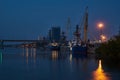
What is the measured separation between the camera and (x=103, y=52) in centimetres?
8181

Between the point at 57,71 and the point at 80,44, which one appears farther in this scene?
the point at 80,44

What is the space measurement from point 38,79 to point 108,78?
7682 millimetres

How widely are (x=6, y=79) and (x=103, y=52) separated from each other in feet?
148

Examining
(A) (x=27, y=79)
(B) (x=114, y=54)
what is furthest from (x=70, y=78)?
(B) (x=114, y=54)

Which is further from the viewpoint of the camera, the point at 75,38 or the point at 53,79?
the point at 75,38

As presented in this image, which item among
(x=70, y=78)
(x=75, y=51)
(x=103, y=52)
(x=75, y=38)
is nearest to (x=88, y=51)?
(x=75, y=51)

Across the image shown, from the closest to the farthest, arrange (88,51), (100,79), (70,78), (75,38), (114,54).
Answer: (100,79) < (70,78) < (114,54) < (88,51) < (75,38)

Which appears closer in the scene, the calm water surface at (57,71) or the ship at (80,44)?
the calm water surface at (57,71)

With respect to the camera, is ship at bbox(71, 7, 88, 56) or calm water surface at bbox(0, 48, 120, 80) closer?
calm water surface at bbox(0, 48, 120, 80)

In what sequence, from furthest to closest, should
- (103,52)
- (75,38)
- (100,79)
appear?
(75,38) → (103,52) → (100,79)

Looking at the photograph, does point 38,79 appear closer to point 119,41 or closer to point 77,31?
point 119,41

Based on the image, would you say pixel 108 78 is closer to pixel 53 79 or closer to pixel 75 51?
pixel 53 79

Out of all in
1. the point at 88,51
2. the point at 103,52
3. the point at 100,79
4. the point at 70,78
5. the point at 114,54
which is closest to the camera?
the point at 100,79

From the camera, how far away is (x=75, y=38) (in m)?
152
